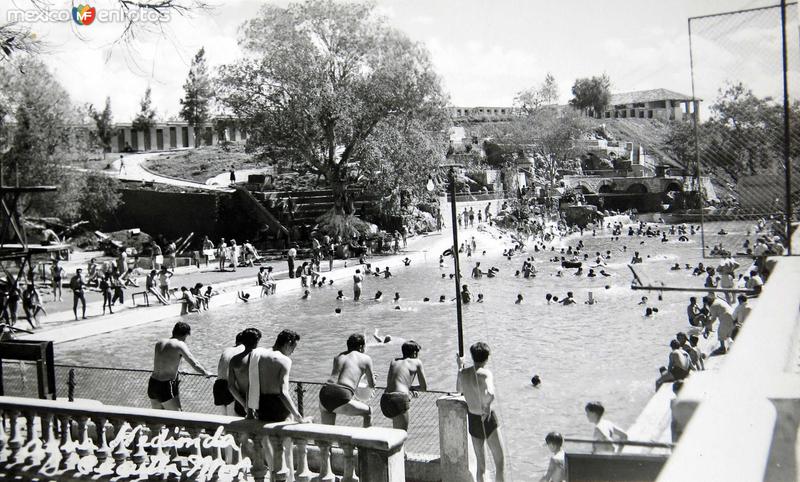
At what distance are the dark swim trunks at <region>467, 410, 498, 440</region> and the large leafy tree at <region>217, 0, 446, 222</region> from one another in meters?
36.6

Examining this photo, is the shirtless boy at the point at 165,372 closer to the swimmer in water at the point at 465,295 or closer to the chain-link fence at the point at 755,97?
the chain-link fence at the point at 755,97

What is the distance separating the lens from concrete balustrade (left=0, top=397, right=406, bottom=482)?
20.3 feet

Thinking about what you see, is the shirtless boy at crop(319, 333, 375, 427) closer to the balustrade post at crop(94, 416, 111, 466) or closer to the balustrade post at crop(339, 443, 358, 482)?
the balustrade post at crop(339, 443, 358, 482)

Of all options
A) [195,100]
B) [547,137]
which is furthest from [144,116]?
[547,137]

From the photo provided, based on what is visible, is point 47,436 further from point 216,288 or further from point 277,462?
point 216,288

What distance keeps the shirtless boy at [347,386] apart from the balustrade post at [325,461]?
1170 mm

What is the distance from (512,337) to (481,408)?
52.0ft

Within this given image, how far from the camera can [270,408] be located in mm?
6727

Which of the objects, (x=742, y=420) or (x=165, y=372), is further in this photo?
(x=165, y=372)

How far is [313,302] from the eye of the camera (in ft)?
98.5

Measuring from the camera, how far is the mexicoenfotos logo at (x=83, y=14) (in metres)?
8.88

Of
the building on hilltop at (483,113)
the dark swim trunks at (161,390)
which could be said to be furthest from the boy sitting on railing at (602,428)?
the building on hilltop at (483,113)

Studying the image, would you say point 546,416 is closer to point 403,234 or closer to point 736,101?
point 736,101

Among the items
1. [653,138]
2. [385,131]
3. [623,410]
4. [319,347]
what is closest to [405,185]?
[385,131]
